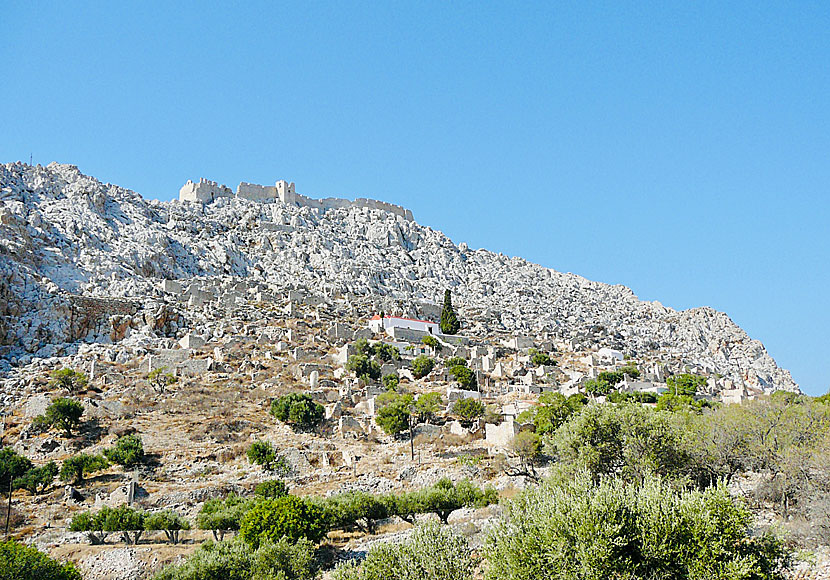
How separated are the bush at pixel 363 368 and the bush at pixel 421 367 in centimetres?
330

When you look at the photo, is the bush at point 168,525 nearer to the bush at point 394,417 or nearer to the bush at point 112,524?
the bush at point 112,524

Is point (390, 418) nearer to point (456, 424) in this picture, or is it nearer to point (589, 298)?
point (456, 424)

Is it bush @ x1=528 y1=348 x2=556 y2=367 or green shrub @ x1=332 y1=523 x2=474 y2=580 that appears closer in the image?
green shrub @ x1=332 y1=523 x2=474 y2=580

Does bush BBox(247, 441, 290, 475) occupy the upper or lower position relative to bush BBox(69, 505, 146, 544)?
upper

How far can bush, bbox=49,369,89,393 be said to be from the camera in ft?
129

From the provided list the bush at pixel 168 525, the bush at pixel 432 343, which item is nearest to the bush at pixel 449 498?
the bush at pixel 168 525

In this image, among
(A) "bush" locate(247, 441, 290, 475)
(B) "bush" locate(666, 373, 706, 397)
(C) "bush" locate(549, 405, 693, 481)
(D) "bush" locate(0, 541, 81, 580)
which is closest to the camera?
(D) "bush" locate(0, 541, 81, 580)

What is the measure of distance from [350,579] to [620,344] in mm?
70902

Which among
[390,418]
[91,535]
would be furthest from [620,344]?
[91,535]

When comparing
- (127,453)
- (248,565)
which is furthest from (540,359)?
(248,565)

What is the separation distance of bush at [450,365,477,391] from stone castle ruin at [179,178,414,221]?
57.4 m

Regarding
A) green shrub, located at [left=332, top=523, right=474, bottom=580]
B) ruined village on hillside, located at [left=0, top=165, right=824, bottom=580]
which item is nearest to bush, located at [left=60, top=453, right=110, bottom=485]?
ruined village on hillside, located at [left=0, top=165, right=824, bottom=580]

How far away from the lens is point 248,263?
8069 centimetres

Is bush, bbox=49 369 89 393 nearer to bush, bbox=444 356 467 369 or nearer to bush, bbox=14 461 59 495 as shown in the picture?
bush, bbox=14 461 59 495
